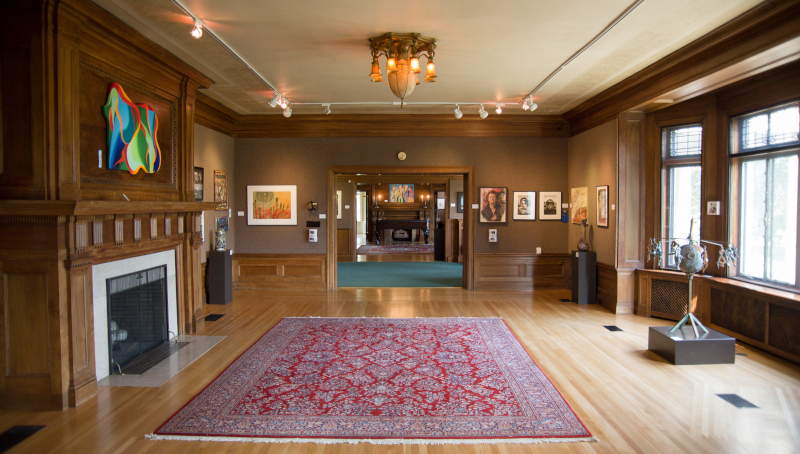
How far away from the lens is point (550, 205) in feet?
27.6

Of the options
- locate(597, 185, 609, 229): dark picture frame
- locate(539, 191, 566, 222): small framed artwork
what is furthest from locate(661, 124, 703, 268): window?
locate(539, 191, 566, 222): small framed artwork

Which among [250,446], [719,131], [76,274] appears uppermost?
[719,131]

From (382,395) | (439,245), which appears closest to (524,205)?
(439,245)

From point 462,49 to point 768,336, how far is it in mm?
4464

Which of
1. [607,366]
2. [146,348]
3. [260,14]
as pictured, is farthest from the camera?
[146,348]

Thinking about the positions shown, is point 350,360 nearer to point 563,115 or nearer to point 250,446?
point 250,446

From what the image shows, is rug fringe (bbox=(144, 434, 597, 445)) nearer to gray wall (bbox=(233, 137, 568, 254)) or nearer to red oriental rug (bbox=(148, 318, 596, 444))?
red oriental rug (bbox=(148, 318, 596, 444))

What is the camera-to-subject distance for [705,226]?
5816mm

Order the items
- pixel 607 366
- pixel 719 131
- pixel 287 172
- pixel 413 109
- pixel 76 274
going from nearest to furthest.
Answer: pixel 76 274, pixel 607 366, pixel 719 131, pixel 413 109, pixel 287 172

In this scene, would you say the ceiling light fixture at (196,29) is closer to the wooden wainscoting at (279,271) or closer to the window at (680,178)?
the wooden wainscoting at (279,271)

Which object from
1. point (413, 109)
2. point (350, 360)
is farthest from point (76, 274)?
point (413, 109)

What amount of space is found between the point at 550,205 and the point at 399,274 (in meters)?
3.83

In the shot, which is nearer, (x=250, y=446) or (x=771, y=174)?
(x=250, y=446)

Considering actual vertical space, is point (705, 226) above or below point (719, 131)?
below
